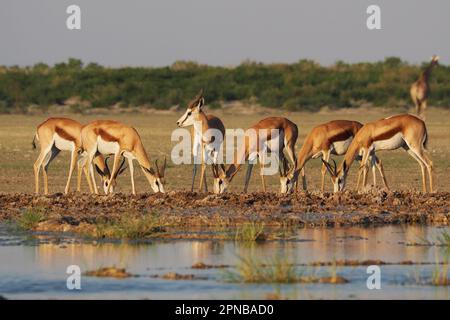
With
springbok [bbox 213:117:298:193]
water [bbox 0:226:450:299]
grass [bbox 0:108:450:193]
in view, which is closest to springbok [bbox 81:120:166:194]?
grass [bbox 0:108:450:193]

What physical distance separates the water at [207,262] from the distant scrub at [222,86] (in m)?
33.0

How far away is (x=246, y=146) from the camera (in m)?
18.5

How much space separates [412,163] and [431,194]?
7245 millimetres

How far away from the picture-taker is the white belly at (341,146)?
1842 cm

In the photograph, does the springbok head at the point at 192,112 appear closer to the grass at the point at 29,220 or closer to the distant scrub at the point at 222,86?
the grass at the point at 29,220

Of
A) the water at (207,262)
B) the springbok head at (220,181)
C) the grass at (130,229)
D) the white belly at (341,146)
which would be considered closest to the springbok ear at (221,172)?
the springbok head at (220,181)

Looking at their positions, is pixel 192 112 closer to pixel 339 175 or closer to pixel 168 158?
pixel 339 175

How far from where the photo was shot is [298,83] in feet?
171

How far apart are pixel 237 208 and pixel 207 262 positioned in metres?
4.04
